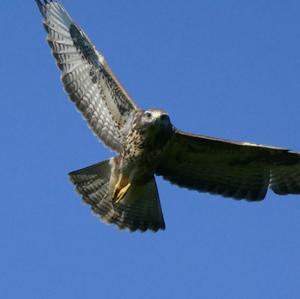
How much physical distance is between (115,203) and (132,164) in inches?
41.0

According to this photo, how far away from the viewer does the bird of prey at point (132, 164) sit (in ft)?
33.7

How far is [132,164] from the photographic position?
9.92 meters

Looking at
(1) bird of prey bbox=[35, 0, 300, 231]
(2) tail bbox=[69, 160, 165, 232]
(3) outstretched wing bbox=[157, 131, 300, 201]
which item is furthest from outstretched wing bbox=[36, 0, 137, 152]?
(3) outstretched wing bbox=[157, 131, 300, 201]

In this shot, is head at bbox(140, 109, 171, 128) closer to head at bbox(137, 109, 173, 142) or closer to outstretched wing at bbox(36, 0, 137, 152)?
head at bbox(137, 109, 173, 142)

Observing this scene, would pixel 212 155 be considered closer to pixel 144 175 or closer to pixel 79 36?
pixel 144 175

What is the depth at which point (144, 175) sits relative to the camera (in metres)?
10.1

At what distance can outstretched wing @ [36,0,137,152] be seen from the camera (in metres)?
10.6

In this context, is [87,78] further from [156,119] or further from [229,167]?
[229,167]

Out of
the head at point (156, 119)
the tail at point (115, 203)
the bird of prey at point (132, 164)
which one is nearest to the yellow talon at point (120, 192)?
the bird of prey at point (132, 164)

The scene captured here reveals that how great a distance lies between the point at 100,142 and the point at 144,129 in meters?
1.20

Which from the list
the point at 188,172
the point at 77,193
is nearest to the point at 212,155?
the point at 188,172

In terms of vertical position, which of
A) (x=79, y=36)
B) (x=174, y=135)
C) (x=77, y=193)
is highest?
(x=79, y=36)

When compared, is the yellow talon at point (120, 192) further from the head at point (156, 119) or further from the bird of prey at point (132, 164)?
the head at point (156, 119)

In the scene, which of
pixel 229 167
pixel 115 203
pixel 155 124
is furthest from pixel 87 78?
pixel 229 167
